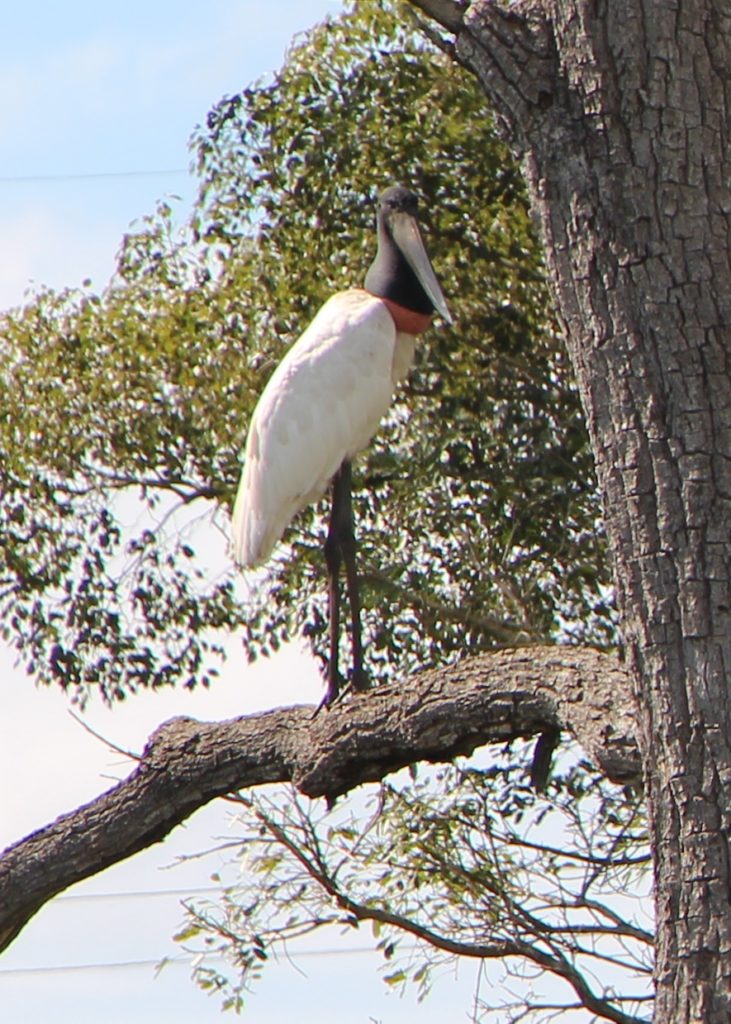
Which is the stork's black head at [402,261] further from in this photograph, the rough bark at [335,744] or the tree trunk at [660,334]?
the tree trunk at [660,334]

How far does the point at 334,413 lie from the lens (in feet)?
20.2

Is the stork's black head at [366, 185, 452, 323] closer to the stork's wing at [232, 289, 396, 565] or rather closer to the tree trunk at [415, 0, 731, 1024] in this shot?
the stork's wing at [232, 289, 396, 565]

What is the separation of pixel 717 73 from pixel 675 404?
1.86 ft

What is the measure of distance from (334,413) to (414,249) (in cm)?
72

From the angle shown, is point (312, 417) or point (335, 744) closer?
point (335, 744)

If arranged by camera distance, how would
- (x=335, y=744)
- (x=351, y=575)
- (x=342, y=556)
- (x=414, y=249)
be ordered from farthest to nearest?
(x=414, y=249), (x=342, y=556), (x=351, y=575), (x=335, y=744)

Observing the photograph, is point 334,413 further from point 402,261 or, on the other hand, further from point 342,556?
point 402,261

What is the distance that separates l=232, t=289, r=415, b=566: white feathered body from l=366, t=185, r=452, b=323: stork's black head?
0.12 meters

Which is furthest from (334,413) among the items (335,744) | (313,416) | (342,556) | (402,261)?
(335,744)

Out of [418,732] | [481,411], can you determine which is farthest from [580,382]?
[481,411]

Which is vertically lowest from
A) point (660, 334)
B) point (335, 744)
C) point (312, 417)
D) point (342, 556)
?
point (335, 744)

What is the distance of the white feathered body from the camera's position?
5996mm

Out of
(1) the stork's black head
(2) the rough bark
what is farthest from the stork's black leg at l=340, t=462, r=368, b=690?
(2) the rough bark

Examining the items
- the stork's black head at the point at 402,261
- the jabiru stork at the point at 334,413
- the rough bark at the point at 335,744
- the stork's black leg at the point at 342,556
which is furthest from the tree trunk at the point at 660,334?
the stork's black head at the point at 402,261
